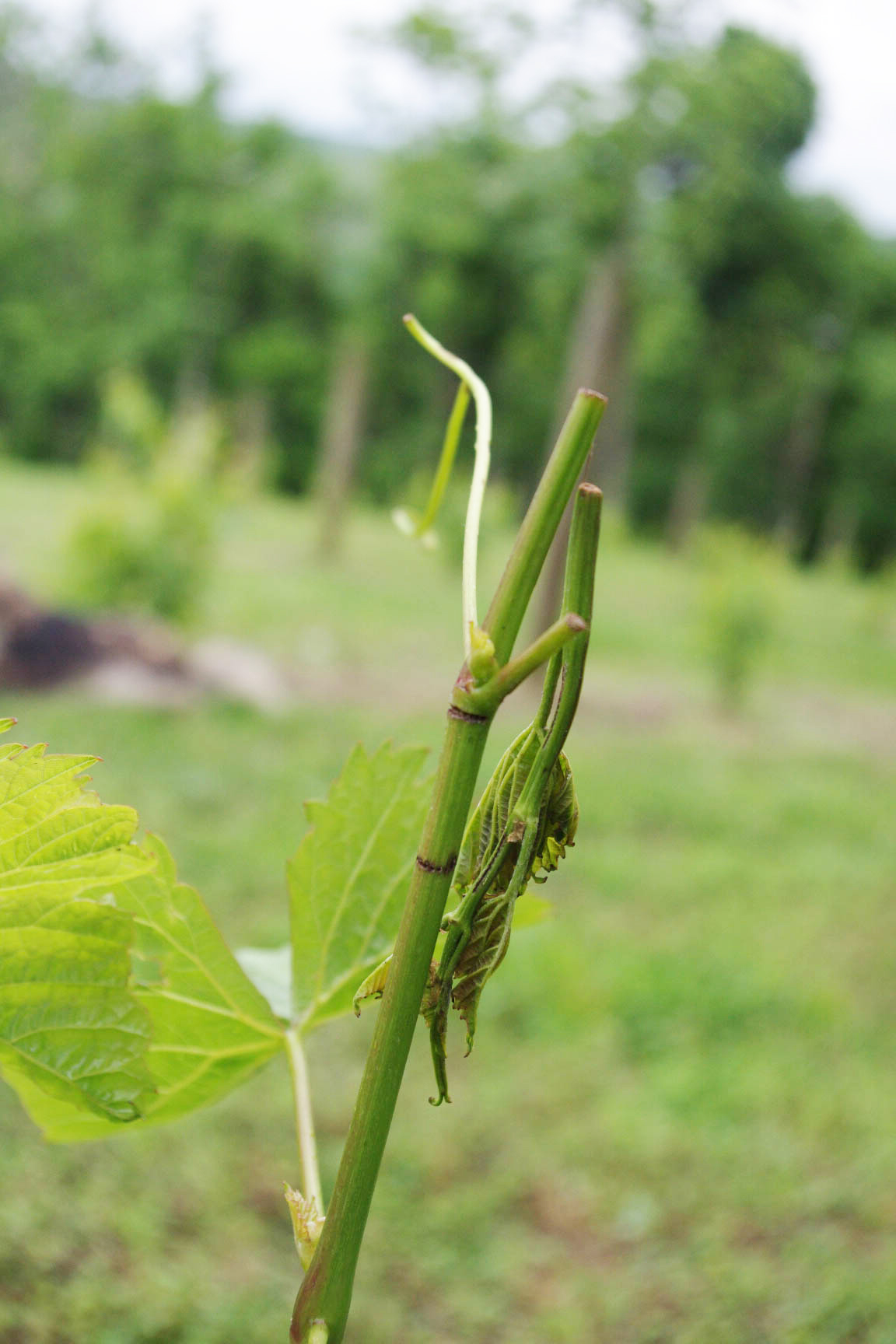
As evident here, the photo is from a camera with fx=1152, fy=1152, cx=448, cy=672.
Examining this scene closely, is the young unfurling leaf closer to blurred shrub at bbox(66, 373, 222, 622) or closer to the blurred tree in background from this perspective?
blurred shrub at bbox(66, 373, 222, 622)

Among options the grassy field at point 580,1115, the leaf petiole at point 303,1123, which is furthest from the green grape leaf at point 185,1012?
the grassy field at point 580,1115

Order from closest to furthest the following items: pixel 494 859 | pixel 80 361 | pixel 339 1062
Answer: pixel 494 859, pixel 339 1062, pixel 80 361

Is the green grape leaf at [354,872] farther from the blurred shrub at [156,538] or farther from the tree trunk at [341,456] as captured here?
the tree trunk at [341,456]

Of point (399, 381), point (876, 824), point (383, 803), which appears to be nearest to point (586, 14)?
point (876, 824)

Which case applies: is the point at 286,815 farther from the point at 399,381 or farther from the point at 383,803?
the point at 399,381

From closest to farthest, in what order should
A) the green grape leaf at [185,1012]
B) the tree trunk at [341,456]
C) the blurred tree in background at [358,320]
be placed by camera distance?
the green grape leaf at [185,1012]
the tree trunk at [341,456]
the blurred tree in background at [358,320]

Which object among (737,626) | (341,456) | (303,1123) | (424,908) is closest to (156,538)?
(737,626)

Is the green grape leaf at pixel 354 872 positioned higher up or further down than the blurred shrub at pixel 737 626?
higher up
